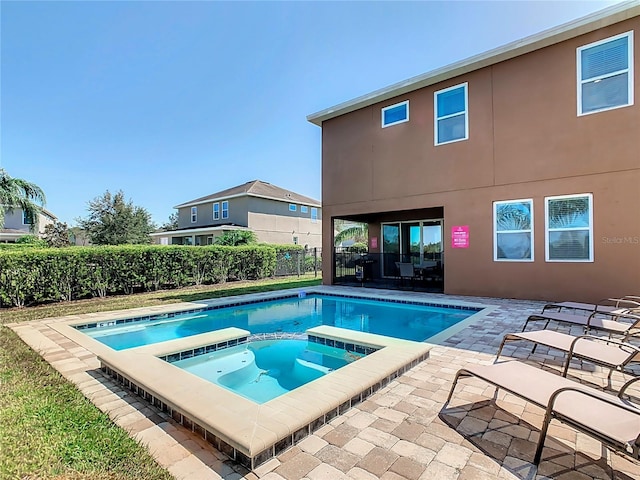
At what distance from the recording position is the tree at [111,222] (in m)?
27.1

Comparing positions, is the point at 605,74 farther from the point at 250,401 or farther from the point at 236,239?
the point at 236,239

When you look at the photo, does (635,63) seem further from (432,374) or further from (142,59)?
(142,59)

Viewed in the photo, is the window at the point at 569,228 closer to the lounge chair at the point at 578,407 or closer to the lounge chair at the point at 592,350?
the lounge chair at the point at 592,350

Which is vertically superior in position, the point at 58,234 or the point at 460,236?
the point at 58,234

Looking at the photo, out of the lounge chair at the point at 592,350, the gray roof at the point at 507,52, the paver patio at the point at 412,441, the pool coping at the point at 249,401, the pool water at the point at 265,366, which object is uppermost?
the gray roof at the point at 507,52

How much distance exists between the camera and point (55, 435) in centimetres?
274

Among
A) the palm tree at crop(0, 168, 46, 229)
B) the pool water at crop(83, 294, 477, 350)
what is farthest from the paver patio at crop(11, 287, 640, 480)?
the palm tree at crop(0, 168, 46, 229)

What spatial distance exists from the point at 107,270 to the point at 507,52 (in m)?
14.4

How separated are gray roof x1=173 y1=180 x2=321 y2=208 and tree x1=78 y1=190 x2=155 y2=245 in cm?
463

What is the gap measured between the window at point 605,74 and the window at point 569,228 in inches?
94.1

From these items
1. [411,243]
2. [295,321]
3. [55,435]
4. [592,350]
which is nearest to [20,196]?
[295,321]

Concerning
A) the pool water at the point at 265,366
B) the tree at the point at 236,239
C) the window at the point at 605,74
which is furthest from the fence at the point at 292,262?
the window at the point at 605,74

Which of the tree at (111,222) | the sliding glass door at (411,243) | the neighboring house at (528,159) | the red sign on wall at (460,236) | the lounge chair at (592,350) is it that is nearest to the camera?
the lounge chair at (592,350)

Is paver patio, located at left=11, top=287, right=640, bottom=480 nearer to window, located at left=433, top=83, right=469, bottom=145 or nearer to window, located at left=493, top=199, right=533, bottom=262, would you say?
window, located at left=493, top=199, right=533, bottom=262
